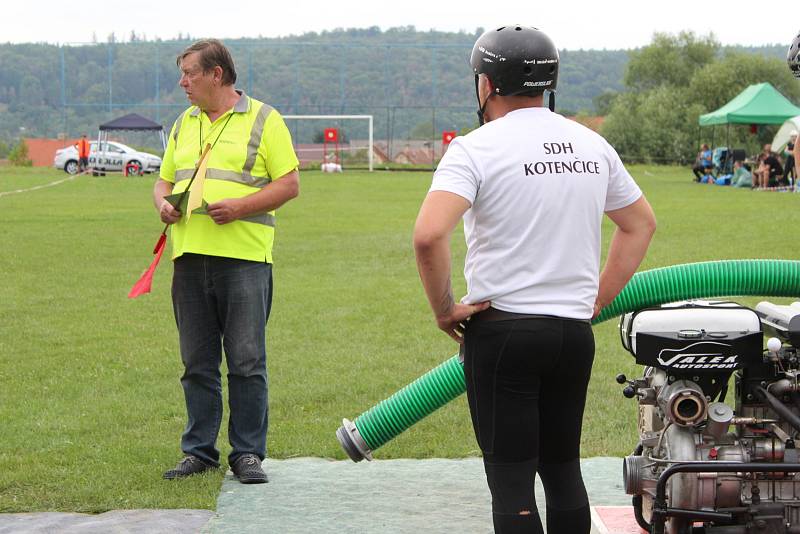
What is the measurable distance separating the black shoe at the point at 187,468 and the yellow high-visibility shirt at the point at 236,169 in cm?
97

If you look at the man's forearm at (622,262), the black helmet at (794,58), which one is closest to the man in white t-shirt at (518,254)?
the man's forearm at (622,262)

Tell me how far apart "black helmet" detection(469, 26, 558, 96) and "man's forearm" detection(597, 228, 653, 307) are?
2.01 ft

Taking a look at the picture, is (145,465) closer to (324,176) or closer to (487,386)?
(487,386)

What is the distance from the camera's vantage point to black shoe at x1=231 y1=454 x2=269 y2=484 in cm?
552

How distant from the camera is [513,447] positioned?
3504 millimetres

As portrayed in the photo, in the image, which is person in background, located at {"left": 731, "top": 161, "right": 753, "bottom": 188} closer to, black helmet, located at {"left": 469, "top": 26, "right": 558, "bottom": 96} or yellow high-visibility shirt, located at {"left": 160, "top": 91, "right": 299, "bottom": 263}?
yellow high-visibility shirt, located at {"left": 160, "top": 91, "right": 299, "bottom": 263}

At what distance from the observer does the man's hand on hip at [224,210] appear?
544cm

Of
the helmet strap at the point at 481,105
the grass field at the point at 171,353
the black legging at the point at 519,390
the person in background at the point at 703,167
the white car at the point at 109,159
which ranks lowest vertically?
the white car at the point at 109,159

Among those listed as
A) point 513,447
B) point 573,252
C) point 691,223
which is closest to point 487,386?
point 513,447

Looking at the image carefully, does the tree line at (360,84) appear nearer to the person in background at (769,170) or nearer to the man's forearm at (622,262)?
the person in background at (769,170)

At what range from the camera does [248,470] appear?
5535mm

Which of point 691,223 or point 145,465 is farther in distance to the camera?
point 691,223

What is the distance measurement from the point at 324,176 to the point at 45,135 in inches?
1262

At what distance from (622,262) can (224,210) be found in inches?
85.6
